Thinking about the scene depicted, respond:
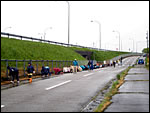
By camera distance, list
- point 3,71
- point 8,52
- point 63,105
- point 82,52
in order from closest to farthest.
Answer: point 63,105
point 3,71
point 8,52
point 82,52

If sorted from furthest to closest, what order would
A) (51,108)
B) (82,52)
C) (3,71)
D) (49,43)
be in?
1. (82,52)
2. (49,43)
3. (3,71)
4. (51,108)

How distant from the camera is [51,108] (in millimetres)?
8531

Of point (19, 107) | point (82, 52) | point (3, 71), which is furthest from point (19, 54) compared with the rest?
point (82, 52)

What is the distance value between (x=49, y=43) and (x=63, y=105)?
1675 inches

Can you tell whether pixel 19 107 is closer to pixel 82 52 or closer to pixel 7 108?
pixel 7 108

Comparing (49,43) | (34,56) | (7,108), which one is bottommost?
(7,108)

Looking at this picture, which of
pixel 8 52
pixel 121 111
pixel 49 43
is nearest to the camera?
pixel 121 111

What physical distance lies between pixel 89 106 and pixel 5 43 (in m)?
27.1

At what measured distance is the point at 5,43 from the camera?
3359cm

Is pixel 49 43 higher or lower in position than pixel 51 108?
higher

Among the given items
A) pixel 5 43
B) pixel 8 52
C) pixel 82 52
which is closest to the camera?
pixel 8 52

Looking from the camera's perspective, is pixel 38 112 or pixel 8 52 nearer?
pixel 38 112

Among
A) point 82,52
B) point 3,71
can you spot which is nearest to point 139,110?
point 3,71

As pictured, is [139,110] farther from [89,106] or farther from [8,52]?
[8,52]
